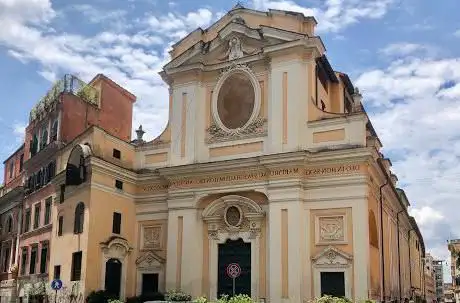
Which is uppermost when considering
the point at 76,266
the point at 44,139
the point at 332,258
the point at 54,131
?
the point at 54,131

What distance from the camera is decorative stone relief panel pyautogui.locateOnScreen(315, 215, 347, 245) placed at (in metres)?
25.2

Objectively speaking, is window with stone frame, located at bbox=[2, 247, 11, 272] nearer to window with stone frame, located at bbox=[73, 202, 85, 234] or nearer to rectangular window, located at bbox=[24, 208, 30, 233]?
rectangular window, located at bbox=[24, 208, 30, 233]

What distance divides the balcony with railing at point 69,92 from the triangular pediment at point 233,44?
798cm

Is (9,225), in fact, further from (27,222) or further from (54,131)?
(54,131)

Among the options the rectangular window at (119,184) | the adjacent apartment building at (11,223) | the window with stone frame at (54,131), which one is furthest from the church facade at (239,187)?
the adjacent apartment building at (11,223)

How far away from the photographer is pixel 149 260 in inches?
1160

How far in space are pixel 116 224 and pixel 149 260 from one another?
253 cm

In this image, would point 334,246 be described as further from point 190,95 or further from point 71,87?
point 71,87

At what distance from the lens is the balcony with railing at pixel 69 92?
36094mm

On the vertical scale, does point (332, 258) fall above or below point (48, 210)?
below

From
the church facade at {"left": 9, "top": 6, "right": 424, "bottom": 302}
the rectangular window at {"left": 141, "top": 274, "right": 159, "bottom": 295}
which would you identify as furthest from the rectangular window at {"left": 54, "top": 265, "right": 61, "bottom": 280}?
the rectangular window at {"left": 141, "top": 274, "right": 159, "bottom": 295}

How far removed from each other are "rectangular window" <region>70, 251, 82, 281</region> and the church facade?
0.17 ft

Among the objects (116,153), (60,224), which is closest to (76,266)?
(60,224)

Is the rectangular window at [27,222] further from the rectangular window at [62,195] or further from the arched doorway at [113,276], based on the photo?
the arched doorway at [113,276]
